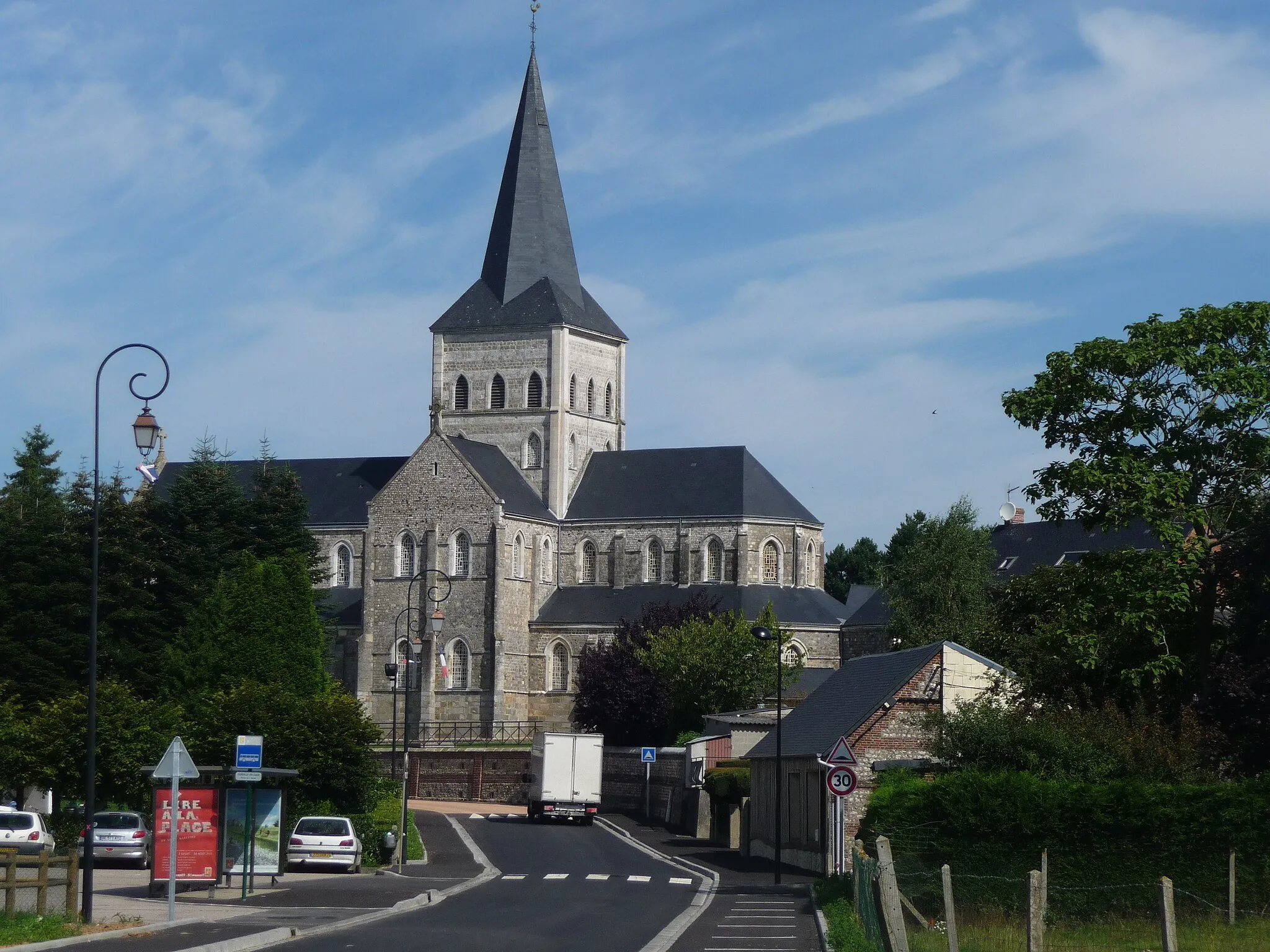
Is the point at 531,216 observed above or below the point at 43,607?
above

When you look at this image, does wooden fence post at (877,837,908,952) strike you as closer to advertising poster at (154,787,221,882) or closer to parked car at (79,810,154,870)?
advertising poster at (154,787,221,882)

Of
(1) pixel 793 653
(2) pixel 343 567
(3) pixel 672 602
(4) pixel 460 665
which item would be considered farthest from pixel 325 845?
(2) pixel 343 567

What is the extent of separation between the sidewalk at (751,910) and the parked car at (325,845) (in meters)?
7.48

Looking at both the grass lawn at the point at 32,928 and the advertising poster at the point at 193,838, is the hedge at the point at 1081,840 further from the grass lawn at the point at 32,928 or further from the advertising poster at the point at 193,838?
the grass lawn at the point at 32,928

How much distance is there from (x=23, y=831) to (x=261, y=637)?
20.6m

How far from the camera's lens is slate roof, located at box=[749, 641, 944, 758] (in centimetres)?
3903

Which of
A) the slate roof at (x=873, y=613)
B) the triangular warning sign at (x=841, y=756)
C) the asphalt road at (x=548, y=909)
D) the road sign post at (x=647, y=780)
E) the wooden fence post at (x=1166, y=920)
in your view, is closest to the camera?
the wooden fence post at (x=1166, y=920)

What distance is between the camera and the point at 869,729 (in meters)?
38.3

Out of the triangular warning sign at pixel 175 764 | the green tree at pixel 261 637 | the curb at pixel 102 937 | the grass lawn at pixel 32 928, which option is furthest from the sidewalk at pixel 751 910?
the green tree at pixel 261 637

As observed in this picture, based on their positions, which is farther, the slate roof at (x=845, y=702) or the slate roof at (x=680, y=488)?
the slate roof at (x=680, y=488)

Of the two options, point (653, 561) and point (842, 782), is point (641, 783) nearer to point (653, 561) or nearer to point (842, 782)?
point (653, 561)

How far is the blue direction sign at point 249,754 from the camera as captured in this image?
30216 mm

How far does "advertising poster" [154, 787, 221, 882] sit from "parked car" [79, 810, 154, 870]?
10.4 m

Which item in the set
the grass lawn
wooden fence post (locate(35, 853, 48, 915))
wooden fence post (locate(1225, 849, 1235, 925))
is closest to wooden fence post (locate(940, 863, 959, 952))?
wooden fence post (locate(1225, 849, 1235, 925))
